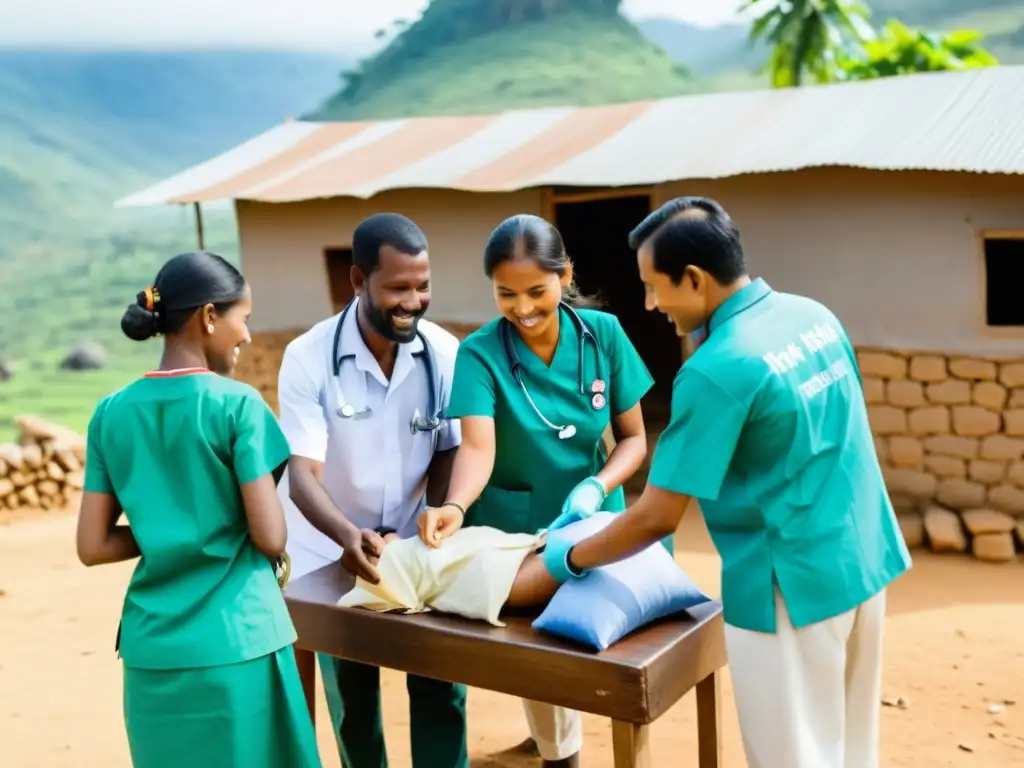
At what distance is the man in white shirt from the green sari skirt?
38 cm

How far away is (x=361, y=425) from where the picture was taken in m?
2.78

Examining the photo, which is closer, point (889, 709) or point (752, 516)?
point (752, 516)

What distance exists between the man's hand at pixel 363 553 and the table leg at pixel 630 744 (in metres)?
0.67

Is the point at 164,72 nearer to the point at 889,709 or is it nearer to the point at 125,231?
the point at 125,231

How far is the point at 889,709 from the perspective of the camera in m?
4.23

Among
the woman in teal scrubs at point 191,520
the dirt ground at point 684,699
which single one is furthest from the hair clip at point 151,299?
the dirt ground at point 684,699

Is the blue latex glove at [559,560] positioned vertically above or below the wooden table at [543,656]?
above

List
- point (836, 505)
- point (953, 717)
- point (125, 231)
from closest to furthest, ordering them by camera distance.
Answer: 1. point (836, 505)
2. point (953, 717)
3. point (125, 231)

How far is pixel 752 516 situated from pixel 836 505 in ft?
0.56

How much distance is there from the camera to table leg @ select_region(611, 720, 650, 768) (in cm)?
219

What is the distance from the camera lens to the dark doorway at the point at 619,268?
38.7 feet

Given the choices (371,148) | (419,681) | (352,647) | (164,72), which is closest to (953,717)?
(419,681)

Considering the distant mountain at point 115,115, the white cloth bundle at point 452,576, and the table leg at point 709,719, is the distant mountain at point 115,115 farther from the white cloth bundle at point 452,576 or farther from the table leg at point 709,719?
the table leg at point 709,719

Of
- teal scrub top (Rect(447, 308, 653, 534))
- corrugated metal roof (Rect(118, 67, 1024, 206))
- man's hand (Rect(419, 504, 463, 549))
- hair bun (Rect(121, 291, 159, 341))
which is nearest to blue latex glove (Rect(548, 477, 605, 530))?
teal scrub top (Rect(447, 308, 653, 534))
